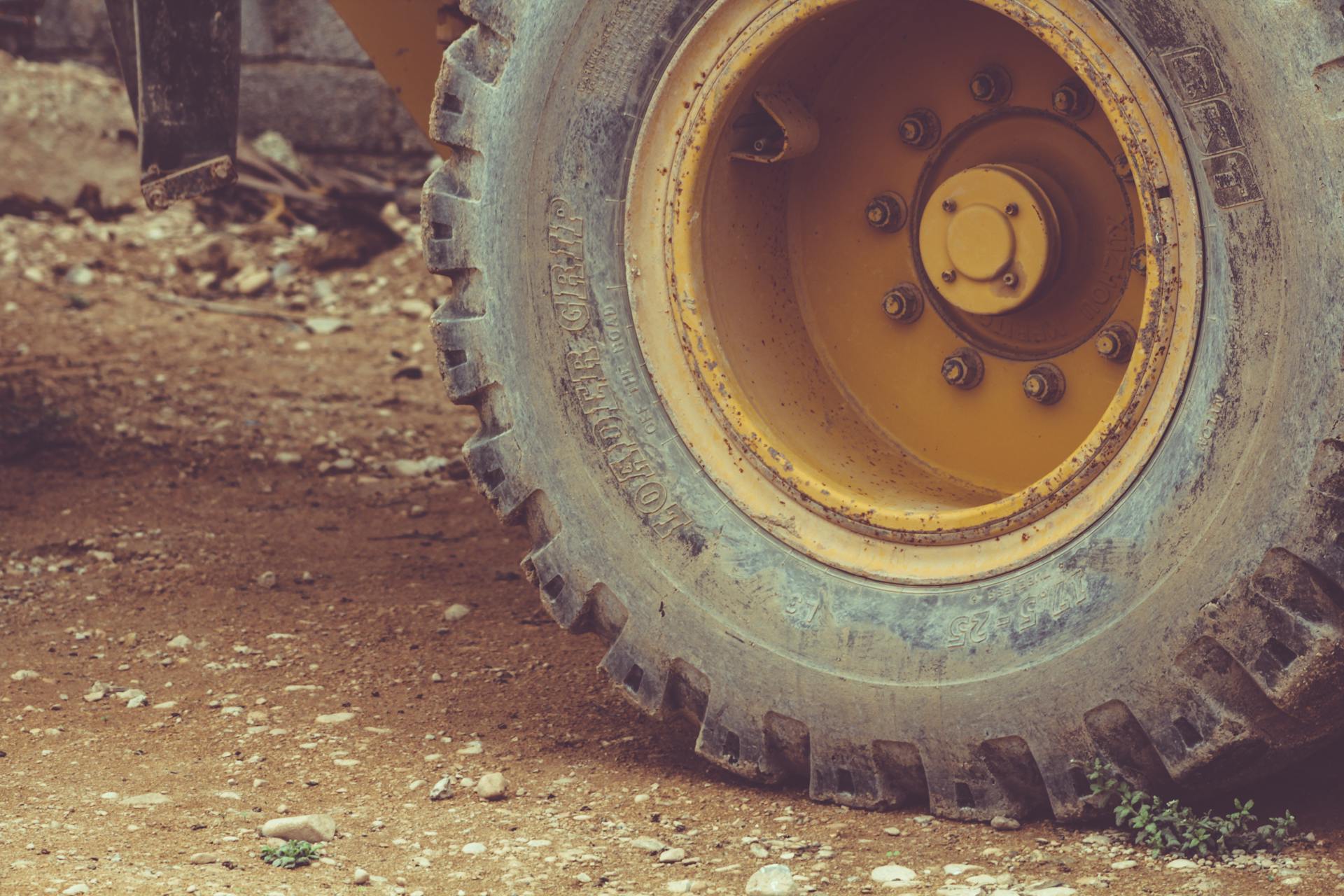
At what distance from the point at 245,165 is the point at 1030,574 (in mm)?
6815

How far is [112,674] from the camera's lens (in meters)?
3.42

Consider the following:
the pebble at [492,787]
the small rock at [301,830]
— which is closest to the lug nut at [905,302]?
the pebble at [492,787]

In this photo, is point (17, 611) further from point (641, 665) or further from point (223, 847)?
point (641, 665)

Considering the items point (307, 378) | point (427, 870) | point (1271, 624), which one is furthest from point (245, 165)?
point (1271, 624)

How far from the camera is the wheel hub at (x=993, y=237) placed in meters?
2.58

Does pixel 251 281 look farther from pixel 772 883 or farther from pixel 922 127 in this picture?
pixel 772 883

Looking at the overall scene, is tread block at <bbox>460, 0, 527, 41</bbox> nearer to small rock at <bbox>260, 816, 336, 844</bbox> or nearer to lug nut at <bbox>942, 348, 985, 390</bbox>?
lug nut at <bbox>942, 348, 985, 390</bbox>

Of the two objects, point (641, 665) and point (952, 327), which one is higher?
point (952, 327)

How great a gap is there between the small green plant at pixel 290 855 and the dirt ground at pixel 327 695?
0.07 feet

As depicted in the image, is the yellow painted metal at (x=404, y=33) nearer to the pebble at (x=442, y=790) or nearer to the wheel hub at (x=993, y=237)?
the wheel hub at (x=993, y=237)

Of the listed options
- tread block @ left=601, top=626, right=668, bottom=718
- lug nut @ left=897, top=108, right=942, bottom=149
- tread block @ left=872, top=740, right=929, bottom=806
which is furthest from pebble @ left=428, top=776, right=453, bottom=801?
lug nut @ left=897, top=108, right=942, bottom=149

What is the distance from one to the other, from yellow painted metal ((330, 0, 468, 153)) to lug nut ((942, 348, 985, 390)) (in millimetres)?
1310

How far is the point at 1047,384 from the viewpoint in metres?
2.67

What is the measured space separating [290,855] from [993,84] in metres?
1.67
